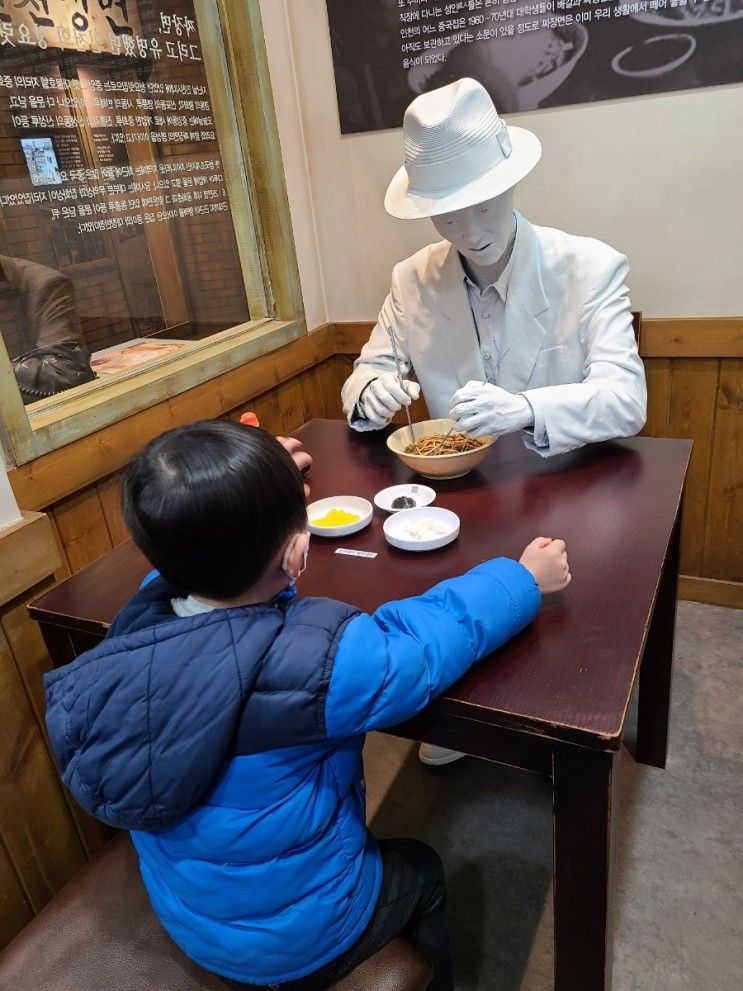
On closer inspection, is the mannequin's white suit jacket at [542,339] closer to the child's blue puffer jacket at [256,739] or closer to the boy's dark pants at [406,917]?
the child's blue puffer jacket at [256,739]

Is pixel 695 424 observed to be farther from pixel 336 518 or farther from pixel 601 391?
pixel 336 518

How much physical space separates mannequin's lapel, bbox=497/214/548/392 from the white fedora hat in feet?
0.73

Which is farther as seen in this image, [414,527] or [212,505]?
[414,527]

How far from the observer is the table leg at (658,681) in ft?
5.50

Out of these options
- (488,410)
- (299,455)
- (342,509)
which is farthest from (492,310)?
(342,509)

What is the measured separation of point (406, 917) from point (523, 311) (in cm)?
132

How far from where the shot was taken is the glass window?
1.68 meters

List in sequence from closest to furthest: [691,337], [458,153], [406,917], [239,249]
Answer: [406,917]
[458,153]
[691,337]
[239,249]

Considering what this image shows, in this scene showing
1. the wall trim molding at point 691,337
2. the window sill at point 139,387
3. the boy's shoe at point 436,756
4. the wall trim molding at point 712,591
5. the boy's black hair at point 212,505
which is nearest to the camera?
the boy's black hair at point 212,505

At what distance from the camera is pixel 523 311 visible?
1.74 m

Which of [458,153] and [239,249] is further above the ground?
[458,153]

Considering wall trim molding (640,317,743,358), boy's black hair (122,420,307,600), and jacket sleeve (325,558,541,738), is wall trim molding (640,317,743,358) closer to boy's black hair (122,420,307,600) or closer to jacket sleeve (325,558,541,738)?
jacket sleeve (325,558,541,738)

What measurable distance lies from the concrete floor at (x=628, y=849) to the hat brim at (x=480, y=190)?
1.38 metres

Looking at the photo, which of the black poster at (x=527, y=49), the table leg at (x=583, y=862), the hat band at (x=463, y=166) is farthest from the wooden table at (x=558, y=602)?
the black poster at (x=527, y=49)
